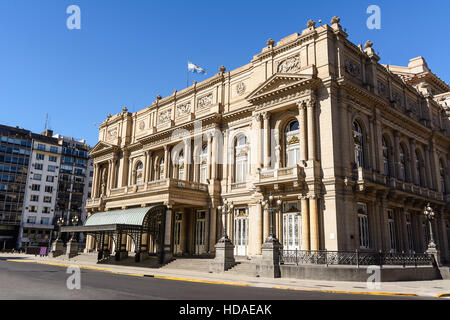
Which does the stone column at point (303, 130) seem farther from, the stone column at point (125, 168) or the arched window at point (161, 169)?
the stone column at point (125, 168)

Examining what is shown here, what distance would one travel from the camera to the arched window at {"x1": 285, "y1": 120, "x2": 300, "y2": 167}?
105 feet

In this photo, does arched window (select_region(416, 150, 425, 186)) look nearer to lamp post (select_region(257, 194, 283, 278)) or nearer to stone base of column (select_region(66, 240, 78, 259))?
lamp post (select_region(257, 194, 283, 278))

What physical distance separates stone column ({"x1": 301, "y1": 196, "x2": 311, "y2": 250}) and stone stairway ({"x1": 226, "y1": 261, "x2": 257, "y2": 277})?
177 inches

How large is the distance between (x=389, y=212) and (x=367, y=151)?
624cm

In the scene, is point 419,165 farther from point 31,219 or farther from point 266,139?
point 31,219

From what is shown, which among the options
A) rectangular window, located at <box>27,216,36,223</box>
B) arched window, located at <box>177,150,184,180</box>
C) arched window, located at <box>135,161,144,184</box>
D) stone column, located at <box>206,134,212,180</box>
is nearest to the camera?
stone column, located at <box>206,134,212,180</box>

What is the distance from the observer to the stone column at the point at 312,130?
1166 inches

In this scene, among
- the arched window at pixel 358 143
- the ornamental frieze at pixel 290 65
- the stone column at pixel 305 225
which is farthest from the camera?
the ornamental frieze at pixel 290 65

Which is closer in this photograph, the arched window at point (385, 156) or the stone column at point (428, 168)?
the arched window at point (385, 156)

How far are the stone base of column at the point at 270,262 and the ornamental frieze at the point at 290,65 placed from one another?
16066 mm

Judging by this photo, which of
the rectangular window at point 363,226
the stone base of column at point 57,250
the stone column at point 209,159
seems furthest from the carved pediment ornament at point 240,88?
the stone base of column at point 57,250

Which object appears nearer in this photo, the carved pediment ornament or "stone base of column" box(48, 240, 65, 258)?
the carved pediment ornament

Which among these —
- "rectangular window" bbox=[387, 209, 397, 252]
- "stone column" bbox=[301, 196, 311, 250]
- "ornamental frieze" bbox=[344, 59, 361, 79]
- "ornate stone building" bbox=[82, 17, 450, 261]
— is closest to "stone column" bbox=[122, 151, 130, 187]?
"ornate stone building" bbox=[82, 17, 450, 261]
